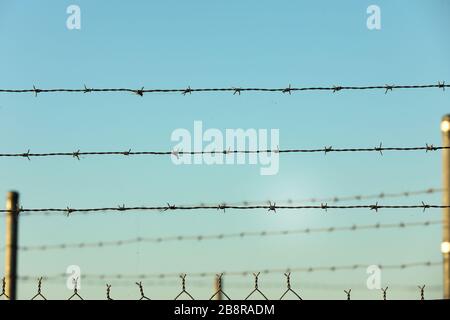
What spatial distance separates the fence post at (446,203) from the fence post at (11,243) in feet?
16.8

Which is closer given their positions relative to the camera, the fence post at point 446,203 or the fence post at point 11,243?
the fence post at point 11,243

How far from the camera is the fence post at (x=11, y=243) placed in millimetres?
9609

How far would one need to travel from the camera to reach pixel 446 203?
397 inches

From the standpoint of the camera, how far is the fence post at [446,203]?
32.9 ft

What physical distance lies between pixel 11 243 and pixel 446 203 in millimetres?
5277

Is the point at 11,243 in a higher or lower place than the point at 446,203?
lower

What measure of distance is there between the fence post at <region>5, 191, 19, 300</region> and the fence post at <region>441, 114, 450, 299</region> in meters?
5.11

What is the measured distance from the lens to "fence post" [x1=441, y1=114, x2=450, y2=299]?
395 inches
